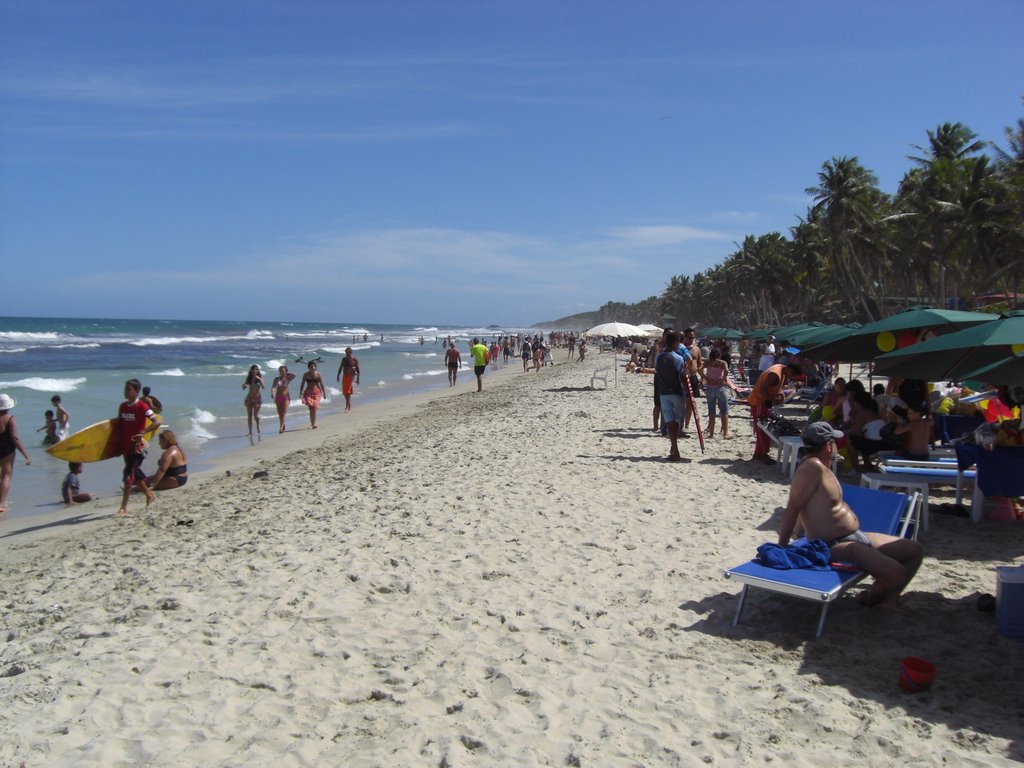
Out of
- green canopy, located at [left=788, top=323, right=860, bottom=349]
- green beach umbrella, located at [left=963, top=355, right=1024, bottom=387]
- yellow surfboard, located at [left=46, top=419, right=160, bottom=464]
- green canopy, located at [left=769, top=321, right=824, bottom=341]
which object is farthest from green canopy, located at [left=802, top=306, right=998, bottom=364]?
yellow surfboard, located at [left=46, top=419, right=160, bottom=464]

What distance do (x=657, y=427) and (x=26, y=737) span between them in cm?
965

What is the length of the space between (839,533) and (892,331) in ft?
13.4

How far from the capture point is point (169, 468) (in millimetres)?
9031

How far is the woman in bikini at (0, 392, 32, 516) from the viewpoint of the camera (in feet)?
27.2

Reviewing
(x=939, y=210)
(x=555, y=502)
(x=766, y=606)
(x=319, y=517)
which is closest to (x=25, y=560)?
(x=319, y=517)

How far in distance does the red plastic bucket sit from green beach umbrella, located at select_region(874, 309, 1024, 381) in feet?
7.43

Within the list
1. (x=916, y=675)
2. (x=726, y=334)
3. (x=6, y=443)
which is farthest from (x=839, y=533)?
(x=726, y=334)

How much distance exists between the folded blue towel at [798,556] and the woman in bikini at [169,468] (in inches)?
279

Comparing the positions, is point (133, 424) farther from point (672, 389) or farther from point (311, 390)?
point (311, 390)

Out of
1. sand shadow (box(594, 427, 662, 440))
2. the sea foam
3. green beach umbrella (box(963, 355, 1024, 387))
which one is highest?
green beach umbrella (box(963, 355, 1024, 387))

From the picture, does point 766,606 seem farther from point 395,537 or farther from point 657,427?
point 657,427

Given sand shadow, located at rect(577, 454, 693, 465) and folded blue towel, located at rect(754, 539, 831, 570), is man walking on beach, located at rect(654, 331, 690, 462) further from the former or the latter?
folded blue towel, located at rect(754, 539, 831, 570)

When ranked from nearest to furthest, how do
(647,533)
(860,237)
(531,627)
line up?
(531,627)
(647,533)
(860,237)

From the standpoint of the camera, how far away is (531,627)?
4.40 meters
